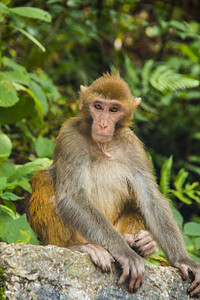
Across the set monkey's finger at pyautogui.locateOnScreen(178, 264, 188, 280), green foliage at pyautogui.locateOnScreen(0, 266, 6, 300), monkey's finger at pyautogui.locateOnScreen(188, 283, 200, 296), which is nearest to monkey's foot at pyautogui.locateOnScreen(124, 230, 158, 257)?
monkey's finger at pyautogui.locateOnScreen(178, 264, 188, 280)

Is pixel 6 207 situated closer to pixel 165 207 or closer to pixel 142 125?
pixel 165 207

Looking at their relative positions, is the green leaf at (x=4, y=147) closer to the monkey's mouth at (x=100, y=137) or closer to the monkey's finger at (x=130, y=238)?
the monkey's mouth at (x=100, y=137)

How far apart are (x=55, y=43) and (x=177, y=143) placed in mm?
3174

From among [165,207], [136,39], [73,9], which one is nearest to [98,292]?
[165,207]

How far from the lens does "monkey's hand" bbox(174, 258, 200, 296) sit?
3577mm

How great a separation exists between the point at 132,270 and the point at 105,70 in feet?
19.6

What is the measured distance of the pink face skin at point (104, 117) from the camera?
406cm

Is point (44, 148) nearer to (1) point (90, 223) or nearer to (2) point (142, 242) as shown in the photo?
(1) point (90, 223)

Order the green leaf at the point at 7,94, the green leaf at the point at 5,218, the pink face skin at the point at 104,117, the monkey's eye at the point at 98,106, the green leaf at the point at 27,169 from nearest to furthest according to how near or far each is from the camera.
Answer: the green leaf at the point at 5,218, the pink face skin at the point at 104,117, the monkey's eye at the point at 98,106, the green leaf at the point at 27,169, the green leaf at the point at 7,94

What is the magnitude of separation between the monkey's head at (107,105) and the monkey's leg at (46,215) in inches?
26.7

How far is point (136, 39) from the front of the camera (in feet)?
34.3

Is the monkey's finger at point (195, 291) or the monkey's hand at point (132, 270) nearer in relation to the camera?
the monkey's hand at point (132, 270)

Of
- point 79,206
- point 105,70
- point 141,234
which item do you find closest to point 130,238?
point 141,234

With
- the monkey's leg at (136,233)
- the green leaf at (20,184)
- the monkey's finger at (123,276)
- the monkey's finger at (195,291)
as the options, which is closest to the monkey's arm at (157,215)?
the monkey's leg at (136,233)
